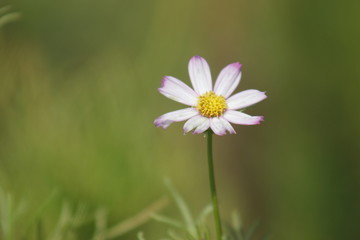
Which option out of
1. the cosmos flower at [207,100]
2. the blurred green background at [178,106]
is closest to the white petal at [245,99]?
the cosmos flower at [207,100]

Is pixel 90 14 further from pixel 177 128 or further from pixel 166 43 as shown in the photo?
pixel 177 128

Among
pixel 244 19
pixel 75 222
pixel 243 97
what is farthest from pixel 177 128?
pixel 243 97

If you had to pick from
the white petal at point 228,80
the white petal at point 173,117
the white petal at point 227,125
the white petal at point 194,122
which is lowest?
the white petal at point 227,125

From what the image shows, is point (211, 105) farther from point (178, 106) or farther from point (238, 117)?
point (178, 106)

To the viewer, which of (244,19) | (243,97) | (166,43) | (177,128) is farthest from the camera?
(244,19)

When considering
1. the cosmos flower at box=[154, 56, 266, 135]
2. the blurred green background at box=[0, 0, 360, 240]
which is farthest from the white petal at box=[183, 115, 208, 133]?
the blurred green background at box=[0, 0, 360, 240]

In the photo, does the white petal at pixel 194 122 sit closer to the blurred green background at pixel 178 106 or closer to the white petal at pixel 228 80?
the white petal at pixel 228 80

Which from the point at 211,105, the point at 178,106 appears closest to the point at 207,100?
the point at 211,105
